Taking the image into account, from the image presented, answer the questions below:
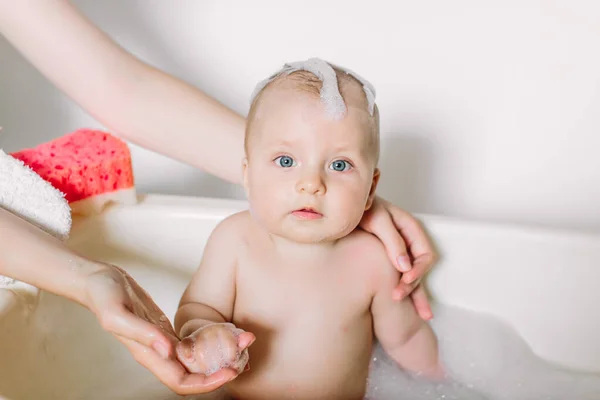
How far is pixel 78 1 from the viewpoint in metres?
1.54

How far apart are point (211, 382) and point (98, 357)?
1.49 feet

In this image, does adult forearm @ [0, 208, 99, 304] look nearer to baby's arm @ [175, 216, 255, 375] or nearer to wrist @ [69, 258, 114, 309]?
wrist @ [69, 258, 114, 309]

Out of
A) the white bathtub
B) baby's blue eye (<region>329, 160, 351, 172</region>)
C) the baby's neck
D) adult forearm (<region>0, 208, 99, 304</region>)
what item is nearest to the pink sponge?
the white bathtub


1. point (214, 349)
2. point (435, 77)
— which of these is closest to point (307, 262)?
point (214, 349)

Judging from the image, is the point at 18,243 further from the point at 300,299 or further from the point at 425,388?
the point at 425,388

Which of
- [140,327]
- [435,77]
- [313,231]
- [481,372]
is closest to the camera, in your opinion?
[140,327]

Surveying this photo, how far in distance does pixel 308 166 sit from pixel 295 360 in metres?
0.27

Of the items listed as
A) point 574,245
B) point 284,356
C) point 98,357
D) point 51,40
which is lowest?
point 98,357

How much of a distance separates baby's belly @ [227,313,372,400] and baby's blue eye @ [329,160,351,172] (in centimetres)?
22

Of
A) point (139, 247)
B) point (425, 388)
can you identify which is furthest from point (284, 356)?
point (139, 247)

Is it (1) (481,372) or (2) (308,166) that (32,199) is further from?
(1) (481,372)

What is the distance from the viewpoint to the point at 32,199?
38.9 inches

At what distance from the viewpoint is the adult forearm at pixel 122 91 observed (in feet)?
3.66

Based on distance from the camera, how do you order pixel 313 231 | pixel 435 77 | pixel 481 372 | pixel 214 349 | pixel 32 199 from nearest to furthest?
1. pixel 214 349
2. pixel 313 231
3. pixel 32 199
4. pixel 481 372
5. pixel 435 77
